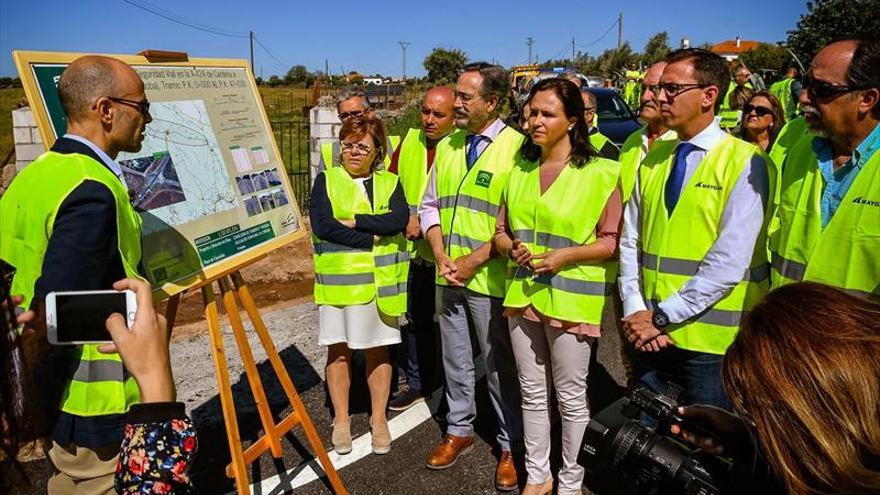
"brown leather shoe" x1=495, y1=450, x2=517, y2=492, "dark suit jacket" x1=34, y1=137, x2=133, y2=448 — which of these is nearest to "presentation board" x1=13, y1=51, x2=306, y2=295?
"dark suit jacket" x1=34, y1=137, x2=133, y2=448

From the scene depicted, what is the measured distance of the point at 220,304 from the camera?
621 cm

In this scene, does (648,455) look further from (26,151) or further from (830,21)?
(830,21)

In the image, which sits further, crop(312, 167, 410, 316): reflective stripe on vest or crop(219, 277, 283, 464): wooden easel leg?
crop(312, 167, 410, 316): reflective stripe on vest

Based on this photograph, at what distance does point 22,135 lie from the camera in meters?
8.03

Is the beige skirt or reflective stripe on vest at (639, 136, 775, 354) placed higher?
reflective stripe on vest at (639, 136, 775, 354)

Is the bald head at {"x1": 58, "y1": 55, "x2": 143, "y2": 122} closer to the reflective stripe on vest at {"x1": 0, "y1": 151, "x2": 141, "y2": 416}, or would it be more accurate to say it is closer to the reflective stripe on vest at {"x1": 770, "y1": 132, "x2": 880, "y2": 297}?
the reflective stripe on vest at {"x1": 0, "y1": 151, "x2": 141, "y2": 416}

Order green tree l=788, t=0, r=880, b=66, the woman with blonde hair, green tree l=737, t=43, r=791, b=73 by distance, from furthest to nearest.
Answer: green tree l=737, t=43, r=791, b=73 → green tree l=788, t=0, r=880, b=66 → the woman with blonde hair

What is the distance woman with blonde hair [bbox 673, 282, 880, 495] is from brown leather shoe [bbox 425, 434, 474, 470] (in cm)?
257

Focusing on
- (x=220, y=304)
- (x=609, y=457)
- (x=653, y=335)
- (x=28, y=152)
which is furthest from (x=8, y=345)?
(x=28, y=152)

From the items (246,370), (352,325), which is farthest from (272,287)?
(246,370)

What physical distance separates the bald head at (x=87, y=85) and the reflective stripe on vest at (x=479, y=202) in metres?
1.81

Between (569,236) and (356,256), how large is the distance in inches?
51.7

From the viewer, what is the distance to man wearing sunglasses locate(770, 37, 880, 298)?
7.36ft

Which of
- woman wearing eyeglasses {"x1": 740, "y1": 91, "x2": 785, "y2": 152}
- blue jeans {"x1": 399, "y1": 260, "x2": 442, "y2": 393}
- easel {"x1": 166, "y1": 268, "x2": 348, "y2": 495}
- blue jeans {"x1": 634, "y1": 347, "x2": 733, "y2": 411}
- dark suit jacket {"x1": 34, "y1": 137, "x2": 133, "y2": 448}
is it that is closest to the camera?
dark suit jacket {"x1": 34, "y1": 137, "x2": 133, "y2": 448}
